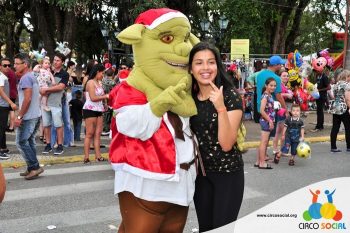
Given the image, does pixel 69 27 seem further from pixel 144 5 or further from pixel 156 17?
pixel 156 17

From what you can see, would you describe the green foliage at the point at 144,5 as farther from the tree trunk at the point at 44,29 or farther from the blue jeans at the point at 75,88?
the tree trunk at the point at 44,29

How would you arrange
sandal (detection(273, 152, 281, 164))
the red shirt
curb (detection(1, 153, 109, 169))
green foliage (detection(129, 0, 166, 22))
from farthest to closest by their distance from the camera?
green foliage (detection(129, 0, 166, 22)), the red shirt, sandal (detection(273, 152, 281, 164)), curb (detection(1, 153, 109, 169))

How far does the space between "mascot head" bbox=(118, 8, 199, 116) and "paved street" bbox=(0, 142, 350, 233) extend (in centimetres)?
212

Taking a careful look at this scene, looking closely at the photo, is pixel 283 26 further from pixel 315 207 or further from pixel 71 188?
pixel 315 207

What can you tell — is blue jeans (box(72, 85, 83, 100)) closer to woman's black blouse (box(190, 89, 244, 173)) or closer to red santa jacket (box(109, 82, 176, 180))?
red santa jacket (box(109, 82, 176, 180))

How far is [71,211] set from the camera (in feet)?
16.5

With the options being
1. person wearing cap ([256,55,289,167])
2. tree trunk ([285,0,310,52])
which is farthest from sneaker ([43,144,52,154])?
tree trunk ([285,0,310,52])

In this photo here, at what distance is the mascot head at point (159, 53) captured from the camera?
113 inches

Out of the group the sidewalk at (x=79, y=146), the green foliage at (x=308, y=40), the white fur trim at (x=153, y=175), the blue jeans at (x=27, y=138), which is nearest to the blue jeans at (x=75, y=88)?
the sidewalk at (x=79, y=146)

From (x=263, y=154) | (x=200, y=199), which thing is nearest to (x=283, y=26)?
(x=263, y=154)

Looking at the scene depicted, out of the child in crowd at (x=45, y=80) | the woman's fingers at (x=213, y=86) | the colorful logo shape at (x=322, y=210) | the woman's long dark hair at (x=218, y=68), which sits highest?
the woman's long dark hair at (x=218, y=68)

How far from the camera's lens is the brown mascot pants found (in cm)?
277

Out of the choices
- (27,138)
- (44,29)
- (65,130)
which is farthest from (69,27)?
(27,138)

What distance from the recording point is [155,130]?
2787 millimetres
